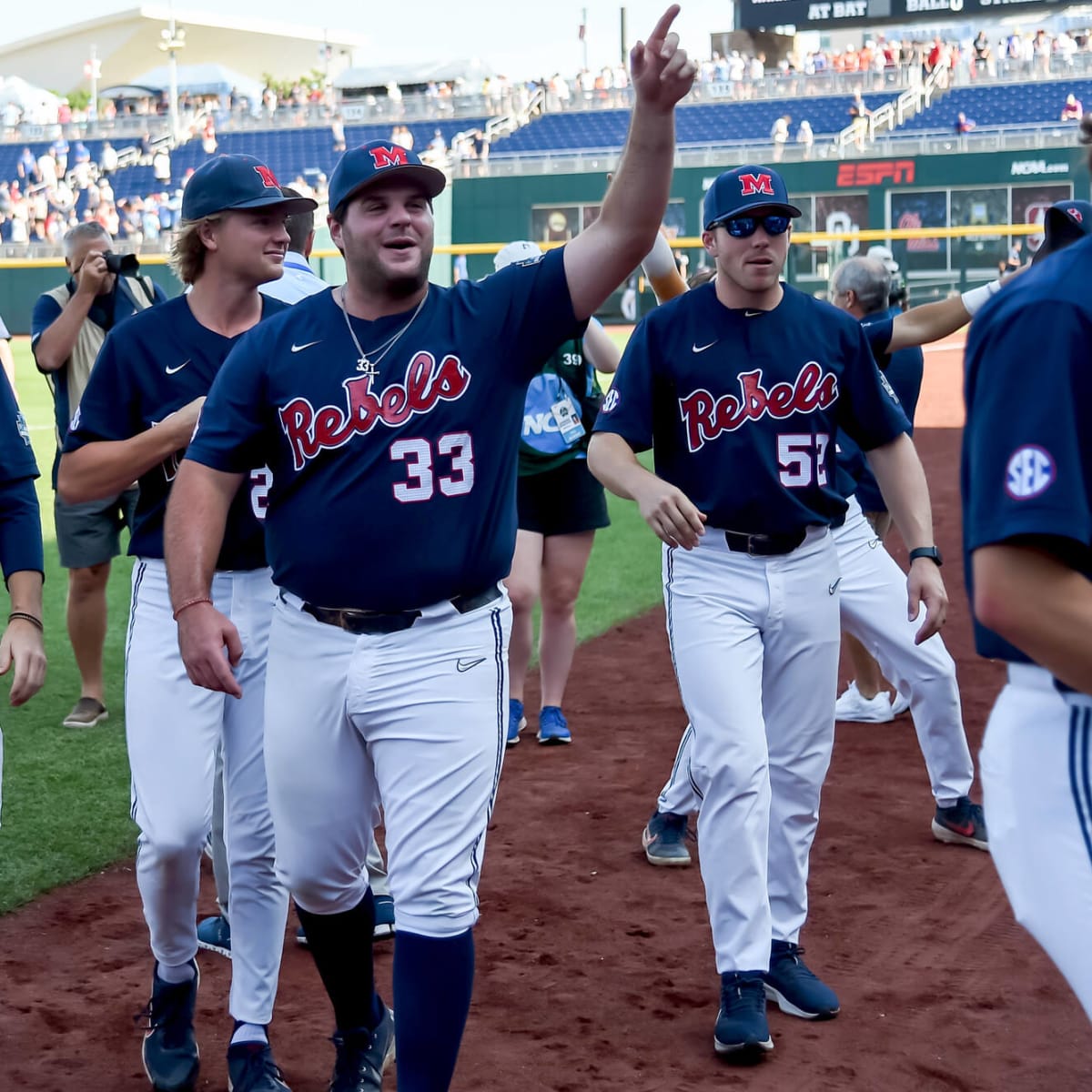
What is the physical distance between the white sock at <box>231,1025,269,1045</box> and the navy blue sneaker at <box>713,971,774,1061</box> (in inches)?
42.0

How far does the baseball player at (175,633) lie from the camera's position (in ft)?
10.8

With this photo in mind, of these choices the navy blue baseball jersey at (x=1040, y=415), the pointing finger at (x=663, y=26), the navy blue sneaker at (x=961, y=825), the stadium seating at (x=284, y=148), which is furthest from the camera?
the stadium seating at (x=284, y=148)

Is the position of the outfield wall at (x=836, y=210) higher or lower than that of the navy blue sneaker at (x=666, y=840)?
higher

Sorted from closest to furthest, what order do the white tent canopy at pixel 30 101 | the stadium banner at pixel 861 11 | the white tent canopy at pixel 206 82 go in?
the stadium banner at pixel 861 11 < the white tent canopy at pixel 30 101 < the white tent canopy at pixel 206 82

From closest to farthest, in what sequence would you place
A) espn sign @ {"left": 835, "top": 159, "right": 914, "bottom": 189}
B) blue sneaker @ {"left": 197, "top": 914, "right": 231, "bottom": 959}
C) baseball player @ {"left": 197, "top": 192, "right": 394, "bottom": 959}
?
baseball player @ {"left": 197, "top": 192, "right": 394, "bottom": 959}
blue sneaker @ {"left": 197, "top": 914, "right": 231, "bottom": 959}
espn sign @ {"left": 835, "top": 159, "right": 914, "bottom": 189}

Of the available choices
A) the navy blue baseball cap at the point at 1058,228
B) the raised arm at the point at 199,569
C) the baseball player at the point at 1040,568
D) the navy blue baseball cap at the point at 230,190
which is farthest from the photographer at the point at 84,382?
the baseball player at the point at 1040,568

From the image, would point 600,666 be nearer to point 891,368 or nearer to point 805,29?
point 891,368

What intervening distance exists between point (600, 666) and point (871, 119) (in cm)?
2856

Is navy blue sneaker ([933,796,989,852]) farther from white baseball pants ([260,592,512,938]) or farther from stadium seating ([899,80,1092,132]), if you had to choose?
stadium seating ([899,80,1092,132])

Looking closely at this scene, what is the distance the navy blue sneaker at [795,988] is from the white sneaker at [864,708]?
2845 mm

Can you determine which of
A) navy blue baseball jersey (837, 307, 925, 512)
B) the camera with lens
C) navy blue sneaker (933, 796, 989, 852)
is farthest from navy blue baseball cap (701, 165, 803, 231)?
the camera with lens

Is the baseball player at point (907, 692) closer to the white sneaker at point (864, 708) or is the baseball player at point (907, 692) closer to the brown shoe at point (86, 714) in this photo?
the white sneaker at point (864, 708)

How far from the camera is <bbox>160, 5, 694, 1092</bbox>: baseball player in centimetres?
286

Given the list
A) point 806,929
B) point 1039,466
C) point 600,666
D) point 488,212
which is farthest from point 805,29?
point 1039,466
